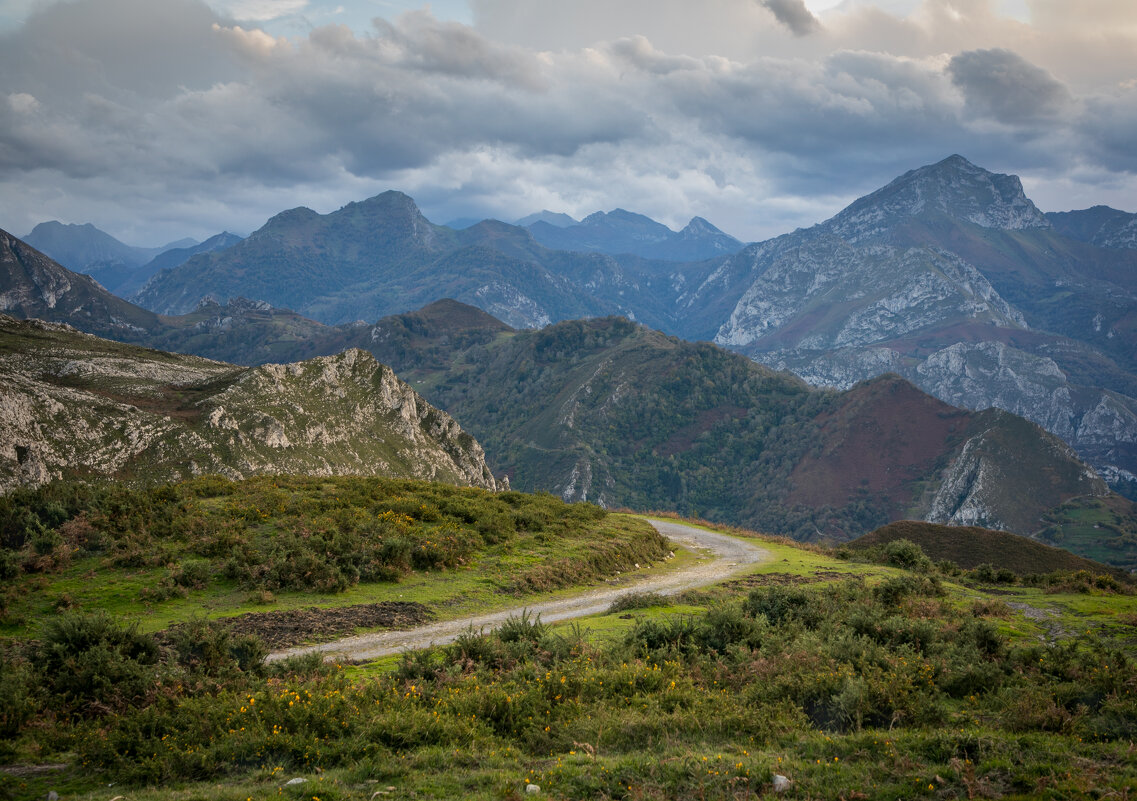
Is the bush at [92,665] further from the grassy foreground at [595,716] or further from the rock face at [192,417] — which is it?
the rock face at [192,417]

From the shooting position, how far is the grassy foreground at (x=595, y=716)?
8922mm

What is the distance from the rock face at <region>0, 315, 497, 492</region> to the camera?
45.2m

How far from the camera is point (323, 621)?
17172mm

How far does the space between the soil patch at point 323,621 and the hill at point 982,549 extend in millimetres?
30516

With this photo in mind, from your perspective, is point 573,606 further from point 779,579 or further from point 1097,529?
point 1097,529

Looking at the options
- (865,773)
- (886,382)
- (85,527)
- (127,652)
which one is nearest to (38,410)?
(85,527)

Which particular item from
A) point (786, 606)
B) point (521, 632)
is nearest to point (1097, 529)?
point (786, 606)

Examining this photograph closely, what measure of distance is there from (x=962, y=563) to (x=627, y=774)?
38.7 m

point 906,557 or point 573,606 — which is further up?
point 573,606

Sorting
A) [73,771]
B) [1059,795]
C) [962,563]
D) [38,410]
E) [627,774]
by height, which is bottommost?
[962,563]

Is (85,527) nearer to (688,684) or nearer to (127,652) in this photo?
(127,652)

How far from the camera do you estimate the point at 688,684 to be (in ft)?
41.6

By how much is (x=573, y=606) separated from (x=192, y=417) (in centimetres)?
4677

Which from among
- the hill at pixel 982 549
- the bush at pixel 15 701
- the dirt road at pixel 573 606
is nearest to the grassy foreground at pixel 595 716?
the bush at pixel 15 701
